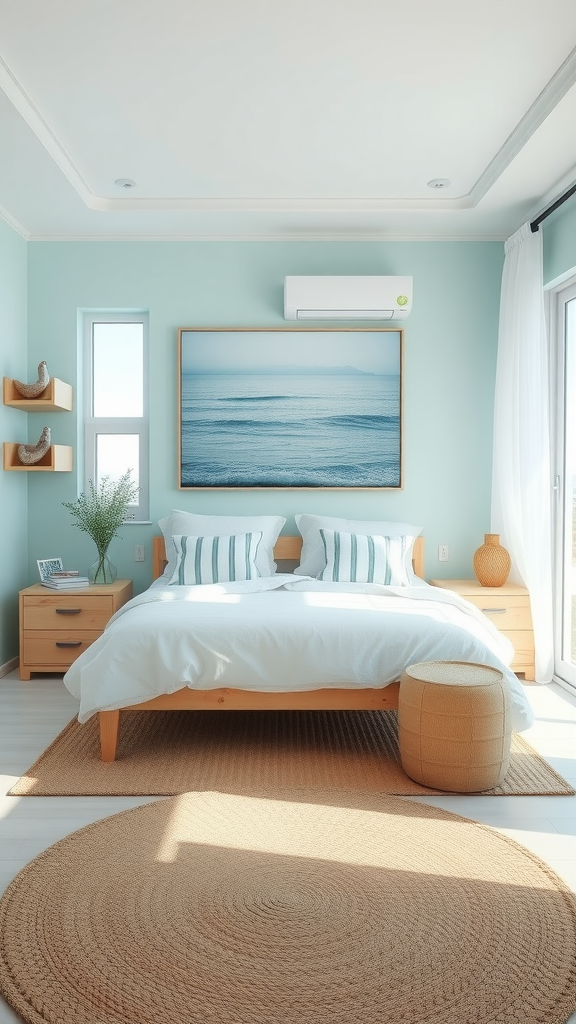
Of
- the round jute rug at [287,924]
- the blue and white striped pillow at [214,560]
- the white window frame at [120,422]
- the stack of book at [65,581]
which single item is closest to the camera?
the round jute rug at [287,924]

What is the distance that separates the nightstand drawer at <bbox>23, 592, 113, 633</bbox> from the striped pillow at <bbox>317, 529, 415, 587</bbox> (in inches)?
48.6

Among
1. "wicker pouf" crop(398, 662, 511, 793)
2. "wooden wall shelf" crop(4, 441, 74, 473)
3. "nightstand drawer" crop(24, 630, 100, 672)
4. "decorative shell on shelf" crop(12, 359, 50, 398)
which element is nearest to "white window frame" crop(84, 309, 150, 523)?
"wooden wall shelf" crop(4, 441, 74, 473)

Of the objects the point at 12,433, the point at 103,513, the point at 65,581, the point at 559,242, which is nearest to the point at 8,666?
the point at 65,581

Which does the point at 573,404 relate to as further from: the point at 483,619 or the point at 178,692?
the point at 178,692

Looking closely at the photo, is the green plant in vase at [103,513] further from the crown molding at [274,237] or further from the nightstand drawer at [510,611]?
the nightstand drawer at [510,611]

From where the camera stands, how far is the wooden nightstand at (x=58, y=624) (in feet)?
14.5

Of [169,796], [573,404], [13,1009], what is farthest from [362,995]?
[573,404]

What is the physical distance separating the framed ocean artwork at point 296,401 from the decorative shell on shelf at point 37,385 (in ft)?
2.65

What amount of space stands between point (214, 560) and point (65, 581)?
2.98ft

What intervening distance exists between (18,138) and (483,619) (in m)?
3.04

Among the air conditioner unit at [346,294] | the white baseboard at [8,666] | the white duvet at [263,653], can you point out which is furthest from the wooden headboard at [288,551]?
the white duvet at [263,653]

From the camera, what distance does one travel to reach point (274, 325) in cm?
495

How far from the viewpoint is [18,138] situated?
352 centimetres

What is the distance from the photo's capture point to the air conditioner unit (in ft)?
15.4
